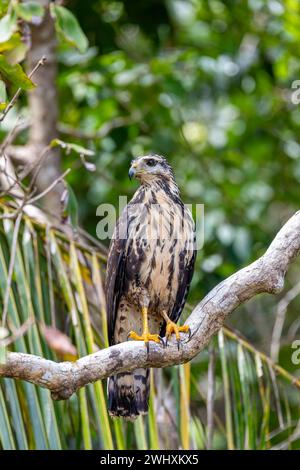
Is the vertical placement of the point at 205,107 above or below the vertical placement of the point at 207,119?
above

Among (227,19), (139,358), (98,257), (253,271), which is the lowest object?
(139,358)

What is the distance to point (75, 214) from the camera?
14.2 ft

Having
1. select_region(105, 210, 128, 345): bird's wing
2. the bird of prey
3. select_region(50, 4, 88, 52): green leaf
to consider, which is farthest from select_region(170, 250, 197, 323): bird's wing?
select_region(50, 4, 88, 52): green leaf

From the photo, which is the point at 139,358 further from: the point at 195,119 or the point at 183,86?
the point at 195,119

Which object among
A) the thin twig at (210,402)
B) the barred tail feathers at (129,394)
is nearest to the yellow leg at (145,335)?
the barred tail feathers at (129,394)

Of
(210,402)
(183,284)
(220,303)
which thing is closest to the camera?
(220,303)

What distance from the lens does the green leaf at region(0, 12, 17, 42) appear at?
12.2 ft

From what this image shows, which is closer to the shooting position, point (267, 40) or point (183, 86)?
point (183, 86)

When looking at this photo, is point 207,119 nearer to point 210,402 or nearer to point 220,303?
point 210,402

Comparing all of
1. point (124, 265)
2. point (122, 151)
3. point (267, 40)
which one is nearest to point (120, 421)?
point (124, 265)

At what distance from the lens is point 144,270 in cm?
462

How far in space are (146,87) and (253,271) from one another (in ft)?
10.7

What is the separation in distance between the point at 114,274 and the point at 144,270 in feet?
0.60

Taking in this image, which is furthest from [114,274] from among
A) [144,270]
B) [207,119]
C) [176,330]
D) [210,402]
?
[207,119]
